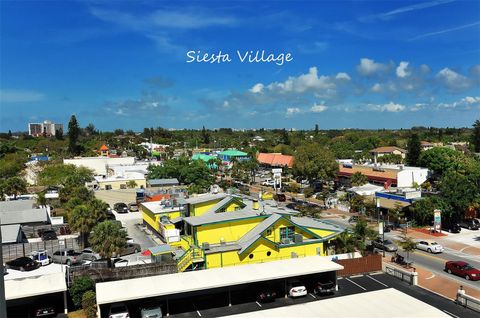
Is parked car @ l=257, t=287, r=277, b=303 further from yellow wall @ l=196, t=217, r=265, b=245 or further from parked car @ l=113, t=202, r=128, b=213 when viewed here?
parked car @ l=113, t=202, r=128, b=213

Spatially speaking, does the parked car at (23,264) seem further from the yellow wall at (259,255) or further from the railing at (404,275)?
the railing at (404,275)

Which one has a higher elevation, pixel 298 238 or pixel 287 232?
pixel 287 232

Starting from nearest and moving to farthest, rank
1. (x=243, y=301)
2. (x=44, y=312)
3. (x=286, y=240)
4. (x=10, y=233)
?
(x=44, y=312)
(x=243, y=301)
(x=286, y=240)
(x=10, y=233)

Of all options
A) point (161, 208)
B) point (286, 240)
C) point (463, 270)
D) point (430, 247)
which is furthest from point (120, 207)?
point (463, 270)

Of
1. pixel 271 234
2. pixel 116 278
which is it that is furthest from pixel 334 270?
pixel 116 278

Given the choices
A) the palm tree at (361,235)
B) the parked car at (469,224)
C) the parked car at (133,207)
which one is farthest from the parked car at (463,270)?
the parked car at (133,207)

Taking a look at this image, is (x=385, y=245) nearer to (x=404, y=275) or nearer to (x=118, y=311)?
(x=404, y=275)
